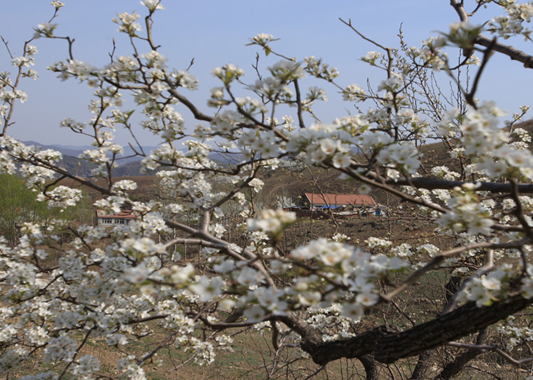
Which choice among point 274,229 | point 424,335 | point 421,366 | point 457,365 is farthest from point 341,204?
point 274,229

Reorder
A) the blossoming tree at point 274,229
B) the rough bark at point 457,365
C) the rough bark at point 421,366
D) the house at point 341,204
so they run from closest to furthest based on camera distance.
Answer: the blossoming tree at point 274,229
the rough bark at point 457,365
the rough bark at point 421,366
the house at point 341,204

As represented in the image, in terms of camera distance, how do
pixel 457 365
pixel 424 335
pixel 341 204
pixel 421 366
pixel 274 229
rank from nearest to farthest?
pixel 274 229 → pixel 424 335 → pixel 457 365 → pixel 421 366 → pixel 341 204

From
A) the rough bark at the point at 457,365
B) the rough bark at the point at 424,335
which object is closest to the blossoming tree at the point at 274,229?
the rough bark at the point at 424,335

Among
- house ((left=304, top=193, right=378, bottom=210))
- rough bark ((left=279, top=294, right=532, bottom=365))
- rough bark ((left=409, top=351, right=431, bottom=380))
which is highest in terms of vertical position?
house ((left=304, top=193, right=378, bottom=210))

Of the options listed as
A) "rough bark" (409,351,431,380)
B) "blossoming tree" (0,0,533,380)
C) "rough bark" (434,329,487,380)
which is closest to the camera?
"blossoming tree" (0,0,533,380)

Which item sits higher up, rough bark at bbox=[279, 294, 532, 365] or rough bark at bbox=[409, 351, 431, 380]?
rough bark at bbox=[279, 294, 532, 365]

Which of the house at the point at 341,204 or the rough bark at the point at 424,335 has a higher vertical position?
the house at the point at 341,204

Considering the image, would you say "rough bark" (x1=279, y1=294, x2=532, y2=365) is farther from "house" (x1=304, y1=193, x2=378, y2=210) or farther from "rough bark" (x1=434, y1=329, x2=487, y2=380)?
"rough bark" (x1=434, y1=329, x2=487, y2=380)

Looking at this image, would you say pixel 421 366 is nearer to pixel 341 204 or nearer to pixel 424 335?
pixel 424 335

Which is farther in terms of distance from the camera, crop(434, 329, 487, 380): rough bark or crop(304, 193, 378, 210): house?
crop(304, 193, 378, 210): house

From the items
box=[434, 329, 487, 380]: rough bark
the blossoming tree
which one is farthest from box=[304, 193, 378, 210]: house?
box=[434, 329, 487, 380]: rough bark

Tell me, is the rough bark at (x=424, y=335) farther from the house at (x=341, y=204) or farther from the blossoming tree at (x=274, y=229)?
the house at (x=341, y=204)

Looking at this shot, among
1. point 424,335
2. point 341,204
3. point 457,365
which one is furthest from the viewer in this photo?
point 341,204

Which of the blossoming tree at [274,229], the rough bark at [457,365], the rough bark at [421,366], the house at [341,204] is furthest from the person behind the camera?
the house at [341,204]
